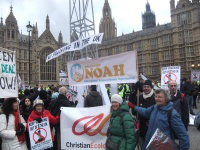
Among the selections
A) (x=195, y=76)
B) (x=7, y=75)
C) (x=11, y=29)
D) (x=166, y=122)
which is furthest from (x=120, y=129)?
(x=11, y=29)

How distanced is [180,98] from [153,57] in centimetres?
4095

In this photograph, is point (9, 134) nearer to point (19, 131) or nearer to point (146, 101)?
point (19, 131)

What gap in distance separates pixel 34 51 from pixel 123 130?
44.5 meters

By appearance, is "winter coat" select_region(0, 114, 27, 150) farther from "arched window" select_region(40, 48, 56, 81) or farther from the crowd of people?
"arched window" select_region(40, 48, 56, 81)

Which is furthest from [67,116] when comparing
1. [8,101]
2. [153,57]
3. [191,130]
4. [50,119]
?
[153,57]

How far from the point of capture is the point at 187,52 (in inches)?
1500

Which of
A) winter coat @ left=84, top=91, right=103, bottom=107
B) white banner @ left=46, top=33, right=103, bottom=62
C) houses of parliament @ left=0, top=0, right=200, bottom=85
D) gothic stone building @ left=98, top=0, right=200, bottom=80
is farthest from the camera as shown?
houses of parliament @ left=0, top=0, right=200, bottom=85

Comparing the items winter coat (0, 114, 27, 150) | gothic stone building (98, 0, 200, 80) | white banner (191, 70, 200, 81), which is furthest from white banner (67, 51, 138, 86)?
gothic stone building (98, 0, 200, 80)

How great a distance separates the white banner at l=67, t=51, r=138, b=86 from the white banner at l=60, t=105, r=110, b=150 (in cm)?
87

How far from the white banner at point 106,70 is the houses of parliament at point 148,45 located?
111ft

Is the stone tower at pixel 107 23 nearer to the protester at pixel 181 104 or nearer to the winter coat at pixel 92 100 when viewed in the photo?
the winter coat at pixel 92 100

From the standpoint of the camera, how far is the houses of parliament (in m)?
37.9

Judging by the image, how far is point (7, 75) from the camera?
3693 mm

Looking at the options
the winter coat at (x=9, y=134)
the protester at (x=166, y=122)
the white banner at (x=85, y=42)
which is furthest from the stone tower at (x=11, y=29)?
the protester at (x=166, y=122)
